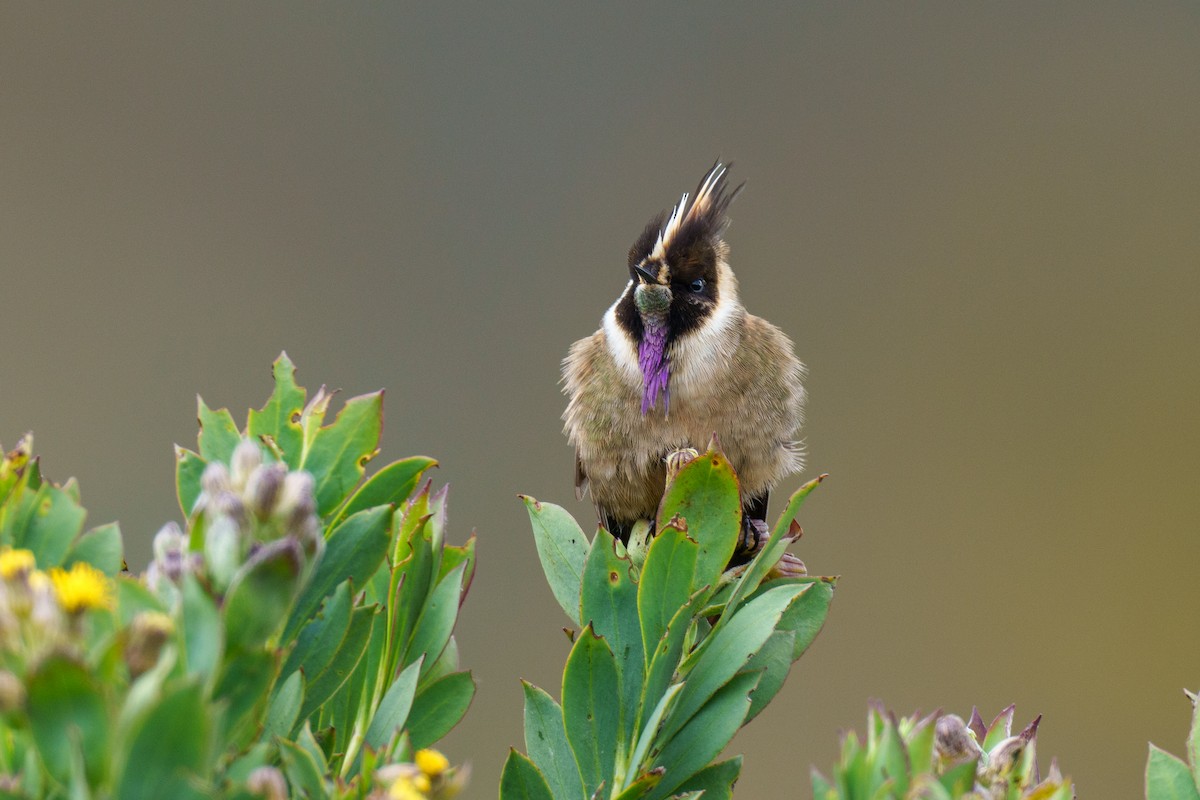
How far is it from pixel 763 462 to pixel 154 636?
219cm

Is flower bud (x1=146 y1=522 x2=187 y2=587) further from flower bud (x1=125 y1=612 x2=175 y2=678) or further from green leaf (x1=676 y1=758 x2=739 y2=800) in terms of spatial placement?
green leaf (x1=676 y1=758 x2=739 y2=800)

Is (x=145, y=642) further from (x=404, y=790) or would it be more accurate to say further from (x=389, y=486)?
(x=389, y=486)

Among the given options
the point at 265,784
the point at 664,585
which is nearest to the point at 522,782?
the point at 664,585

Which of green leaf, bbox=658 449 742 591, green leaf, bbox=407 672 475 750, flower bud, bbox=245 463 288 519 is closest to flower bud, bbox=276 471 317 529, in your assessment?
flower bud, bbox=245 463 288 519

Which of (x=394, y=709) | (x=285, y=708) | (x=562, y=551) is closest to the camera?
(x=285, y=708)

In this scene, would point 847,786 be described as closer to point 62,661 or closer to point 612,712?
point 612,712

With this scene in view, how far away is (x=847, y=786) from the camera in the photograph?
79cm

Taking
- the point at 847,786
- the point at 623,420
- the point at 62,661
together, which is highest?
the point at 623,420

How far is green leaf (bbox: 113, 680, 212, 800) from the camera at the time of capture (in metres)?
0.55

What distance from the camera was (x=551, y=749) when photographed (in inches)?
43.4

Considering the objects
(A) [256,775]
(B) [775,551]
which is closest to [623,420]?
(B) [775,551]

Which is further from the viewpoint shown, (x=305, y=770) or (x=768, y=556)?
(x=768, y=556)

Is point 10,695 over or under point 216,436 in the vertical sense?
under

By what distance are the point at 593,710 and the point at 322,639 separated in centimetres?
28
